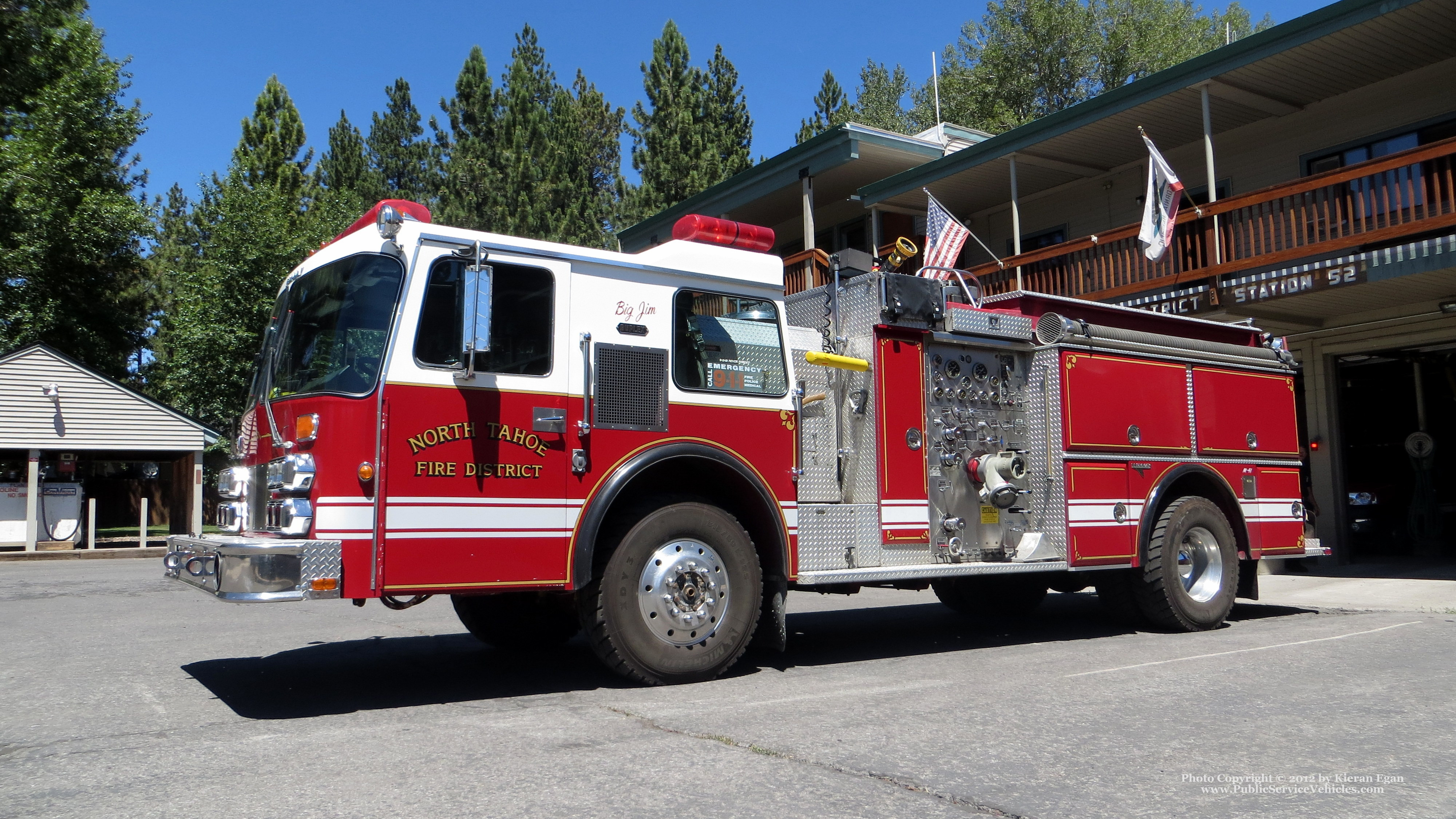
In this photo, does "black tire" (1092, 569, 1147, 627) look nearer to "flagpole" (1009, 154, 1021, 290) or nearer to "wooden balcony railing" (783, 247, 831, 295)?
"wooden balcony railing" (783, 247, 831, 295)

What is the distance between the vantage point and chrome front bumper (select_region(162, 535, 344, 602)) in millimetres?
5074

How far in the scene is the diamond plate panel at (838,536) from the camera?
681cm

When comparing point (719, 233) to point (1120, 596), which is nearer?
point (719, 233)

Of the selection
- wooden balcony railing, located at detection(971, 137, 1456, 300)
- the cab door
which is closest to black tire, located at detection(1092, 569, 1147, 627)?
the cab door

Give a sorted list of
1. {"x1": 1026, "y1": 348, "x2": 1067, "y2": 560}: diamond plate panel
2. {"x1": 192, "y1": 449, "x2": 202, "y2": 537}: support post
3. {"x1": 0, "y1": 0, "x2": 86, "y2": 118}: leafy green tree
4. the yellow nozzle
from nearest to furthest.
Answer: the yellow nozzle < {"x1": 1026, "y1": 348, "x2": 1067, "y2": 560}: diamond plate panel < {"x1": 0, "y1": 0, "x2": 86, "y2": 118}: leafy green tree < {"x1": 192, "y1": 449, "x2": 202, "y2": 537}: support post

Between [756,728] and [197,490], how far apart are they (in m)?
22.8

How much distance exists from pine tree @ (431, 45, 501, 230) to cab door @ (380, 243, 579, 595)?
26873 mm

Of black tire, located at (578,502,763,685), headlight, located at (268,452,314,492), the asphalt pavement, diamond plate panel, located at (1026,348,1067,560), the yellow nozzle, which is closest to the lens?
the asphalt pavement

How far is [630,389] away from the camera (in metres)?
6.19

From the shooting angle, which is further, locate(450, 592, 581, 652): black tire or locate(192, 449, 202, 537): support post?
locate(192, 449, 202, 537): support post

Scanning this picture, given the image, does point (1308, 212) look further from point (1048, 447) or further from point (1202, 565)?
point (1048, 447)

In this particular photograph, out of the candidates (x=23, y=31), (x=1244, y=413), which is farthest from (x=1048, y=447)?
(x=23, y=31)

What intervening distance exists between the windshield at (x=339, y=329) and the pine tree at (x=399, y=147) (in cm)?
3884

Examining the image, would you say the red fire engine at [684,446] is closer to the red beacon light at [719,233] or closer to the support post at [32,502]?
the red beacon light at [719,233]
